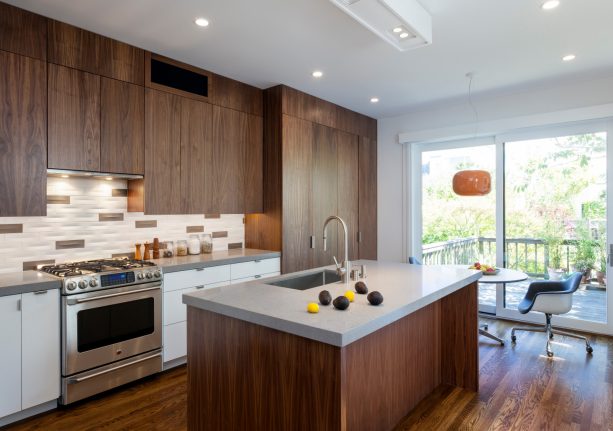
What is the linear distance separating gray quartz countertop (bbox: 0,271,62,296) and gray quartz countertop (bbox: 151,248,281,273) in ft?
2.59

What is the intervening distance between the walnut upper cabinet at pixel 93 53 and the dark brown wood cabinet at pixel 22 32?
0.05m

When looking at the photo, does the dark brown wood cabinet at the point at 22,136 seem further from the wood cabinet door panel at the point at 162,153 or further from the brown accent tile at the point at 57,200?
the wood cabinet door panel at the point at 162,153

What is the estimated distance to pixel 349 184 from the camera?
5242 millimetres

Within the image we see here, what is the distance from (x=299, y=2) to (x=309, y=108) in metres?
2.01

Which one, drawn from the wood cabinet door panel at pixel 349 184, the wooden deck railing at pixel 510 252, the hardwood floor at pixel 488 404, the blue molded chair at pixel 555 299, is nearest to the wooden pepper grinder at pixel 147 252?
the hardwood floor at pixel 488 404

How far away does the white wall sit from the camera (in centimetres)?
411

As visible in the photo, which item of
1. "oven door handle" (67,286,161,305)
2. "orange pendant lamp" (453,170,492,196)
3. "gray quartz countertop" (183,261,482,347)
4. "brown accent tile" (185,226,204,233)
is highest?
"orange pendant lamp" (453,170,492,196)

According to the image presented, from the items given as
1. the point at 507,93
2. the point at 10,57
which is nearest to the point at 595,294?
the point at 507,93

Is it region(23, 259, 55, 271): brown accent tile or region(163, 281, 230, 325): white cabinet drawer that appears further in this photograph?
region(163, 281, 230, 325): white cabinet drawer

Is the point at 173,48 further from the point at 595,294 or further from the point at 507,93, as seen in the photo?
the point at 595,294

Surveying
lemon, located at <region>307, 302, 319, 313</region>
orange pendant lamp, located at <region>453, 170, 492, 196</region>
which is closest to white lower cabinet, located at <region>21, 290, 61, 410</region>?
lemon, located at <region>307, 302, 319, 313</region>

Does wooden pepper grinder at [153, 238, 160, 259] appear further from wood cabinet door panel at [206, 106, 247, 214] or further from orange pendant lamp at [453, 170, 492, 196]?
orange pendant lamp at [453, 170, 492, 196]

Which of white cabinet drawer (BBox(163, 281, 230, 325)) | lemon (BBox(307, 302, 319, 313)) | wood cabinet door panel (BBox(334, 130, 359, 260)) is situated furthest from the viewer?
wood cabinet door panel (BBox(334, 130, 359, 260))

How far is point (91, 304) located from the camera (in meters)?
2.76
